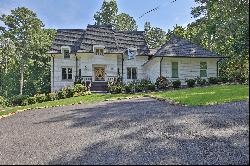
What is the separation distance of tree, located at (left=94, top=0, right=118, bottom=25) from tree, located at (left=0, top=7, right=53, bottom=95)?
1355cm

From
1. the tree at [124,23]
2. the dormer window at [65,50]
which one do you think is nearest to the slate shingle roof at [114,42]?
the dormer window at [65,50]

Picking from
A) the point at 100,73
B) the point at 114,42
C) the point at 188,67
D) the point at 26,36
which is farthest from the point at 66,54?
the point at 26,36

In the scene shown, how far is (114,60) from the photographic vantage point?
117ft

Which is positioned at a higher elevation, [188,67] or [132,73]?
[188,67]

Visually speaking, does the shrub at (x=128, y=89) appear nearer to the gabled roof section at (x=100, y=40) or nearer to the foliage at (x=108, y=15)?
the gabled roof section at (x=100, y=40)

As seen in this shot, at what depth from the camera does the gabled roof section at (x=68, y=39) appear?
37.1 m

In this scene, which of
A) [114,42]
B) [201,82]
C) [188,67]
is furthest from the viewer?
[114,42]

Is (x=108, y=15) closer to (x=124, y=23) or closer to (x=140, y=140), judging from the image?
(x=124, y=23)

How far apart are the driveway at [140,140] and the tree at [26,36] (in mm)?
44722

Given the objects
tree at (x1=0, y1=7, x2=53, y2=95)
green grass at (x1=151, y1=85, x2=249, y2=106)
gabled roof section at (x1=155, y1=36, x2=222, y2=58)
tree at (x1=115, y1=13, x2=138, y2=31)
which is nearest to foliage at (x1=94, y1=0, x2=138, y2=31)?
tree at (x1=115, y1=13, x2=138, y2=31)

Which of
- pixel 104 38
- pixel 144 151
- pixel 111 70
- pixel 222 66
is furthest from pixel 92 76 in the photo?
pixel 144 151

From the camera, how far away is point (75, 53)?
35.8m

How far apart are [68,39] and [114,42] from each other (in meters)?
5.74

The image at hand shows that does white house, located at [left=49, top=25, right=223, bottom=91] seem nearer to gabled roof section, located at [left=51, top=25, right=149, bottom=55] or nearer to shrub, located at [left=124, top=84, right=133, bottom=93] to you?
gabled roof section, located at [left=51, top=25, right=149, bottom=55]
